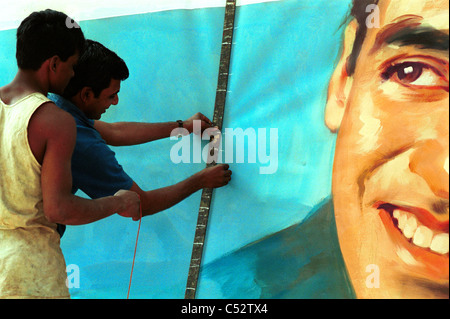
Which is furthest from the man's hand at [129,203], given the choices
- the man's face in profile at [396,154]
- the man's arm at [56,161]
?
the man's face in profile at [396,154]

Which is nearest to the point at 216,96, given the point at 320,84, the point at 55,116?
the point at 320,84

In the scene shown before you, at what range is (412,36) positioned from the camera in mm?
2068

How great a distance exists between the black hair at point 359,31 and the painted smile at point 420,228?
51 centimetres

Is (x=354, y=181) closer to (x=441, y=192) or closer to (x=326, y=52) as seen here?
(x=441, y=192)

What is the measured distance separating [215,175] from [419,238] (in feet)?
2.60

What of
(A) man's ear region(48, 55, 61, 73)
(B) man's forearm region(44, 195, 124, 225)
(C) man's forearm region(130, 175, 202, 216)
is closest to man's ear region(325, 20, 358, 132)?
(C) man's forearm region(130, 175, 202, 216)

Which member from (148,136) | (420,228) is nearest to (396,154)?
(420,228)

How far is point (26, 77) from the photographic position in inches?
75.4

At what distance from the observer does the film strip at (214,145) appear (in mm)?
2412

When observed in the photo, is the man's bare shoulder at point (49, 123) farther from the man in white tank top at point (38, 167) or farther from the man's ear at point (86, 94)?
the man's ear at point (86, 94)

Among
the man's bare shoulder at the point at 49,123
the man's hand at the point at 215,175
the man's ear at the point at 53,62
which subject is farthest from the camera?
the man's hand at the point at 215,175

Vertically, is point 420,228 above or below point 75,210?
below

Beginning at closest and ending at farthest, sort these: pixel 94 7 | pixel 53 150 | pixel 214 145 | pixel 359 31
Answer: pixel 53 150
pixel 359 31
pixel 214 145
pixel 94 7

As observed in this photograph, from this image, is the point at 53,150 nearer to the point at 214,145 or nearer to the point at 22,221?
the point at 22,221
